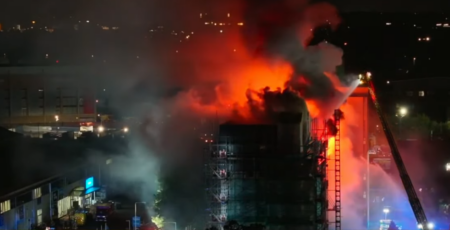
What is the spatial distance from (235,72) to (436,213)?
962 cm

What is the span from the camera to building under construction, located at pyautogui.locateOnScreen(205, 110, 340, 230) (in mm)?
15305

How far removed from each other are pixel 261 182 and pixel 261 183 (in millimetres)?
27

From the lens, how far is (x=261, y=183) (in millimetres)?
15312

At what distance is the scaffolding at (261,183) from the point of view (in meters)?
15.3

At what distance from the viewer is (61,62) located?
3438 cm

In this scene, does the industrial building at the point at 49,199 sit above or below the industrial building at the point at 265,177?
below

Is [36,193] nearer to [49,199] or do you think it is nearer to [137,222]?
[49,199]

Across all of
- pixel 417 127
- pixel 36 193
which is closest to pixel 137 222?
pixel 36 193

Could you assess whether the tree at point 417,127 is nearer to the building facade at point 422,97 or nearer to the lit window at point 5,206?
the building facade at point 422,97

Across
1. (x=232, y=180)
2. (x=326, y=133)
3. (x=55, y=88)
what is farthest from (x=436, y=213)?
(x=55, y=88)

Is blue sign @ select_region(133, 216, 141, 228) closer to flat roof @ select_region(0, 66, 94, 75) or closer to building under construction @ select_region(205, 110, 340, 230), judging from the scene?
building under construction @ select_region(205, 110, 340, 230)

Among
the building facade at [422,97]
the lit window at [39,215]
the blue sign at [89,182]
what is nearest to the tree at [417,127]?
the building facade at [422,97]

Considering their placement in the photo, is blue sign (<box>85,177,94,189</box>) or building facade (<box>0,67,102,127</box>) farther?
building facade (<box>0,67,102,127</box>)

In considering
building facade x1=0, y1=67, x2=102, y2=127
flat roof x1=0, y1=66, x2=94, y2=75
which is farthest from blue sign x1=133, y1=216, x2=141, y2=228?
flat roof x1=0, y1=66, x2=94, y2=75
